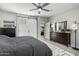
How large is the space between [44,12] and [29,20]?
290 mm

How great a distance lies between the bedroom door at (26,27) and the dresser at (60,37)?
0.38 m

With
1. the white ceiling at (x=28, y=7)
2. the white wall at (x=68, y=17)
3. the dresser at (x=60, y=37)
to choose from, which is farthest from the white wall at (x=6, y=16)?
the dresser at (x=60, y=37)

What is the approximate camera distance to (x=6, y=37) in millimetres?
1584

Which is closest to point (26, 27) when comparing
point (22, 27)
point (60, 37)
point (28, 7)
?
point (22, 27)

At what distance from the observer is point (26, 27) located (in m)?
1.66

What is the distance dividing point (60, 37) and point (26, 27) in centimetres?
69

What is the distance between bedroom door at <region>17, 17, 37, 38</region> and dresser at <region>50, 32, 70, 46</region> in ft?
1.24

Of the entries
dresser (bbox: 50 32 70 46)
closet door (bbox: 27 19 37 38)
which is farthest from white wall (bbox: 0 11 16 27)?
dresser (bbox: 50 32 70 46)

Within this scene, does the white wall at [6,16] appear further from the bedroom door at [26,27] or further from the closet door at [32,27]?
the closet door at [32,27]

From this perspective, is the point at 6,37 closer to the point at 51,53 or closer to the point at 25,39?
the point at 25,39

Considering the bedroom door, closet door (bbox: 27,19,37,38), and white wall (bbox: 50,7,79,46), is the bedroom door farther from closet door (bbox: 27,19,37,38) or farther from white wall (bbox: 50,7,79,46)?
white wall (bbox: 50,7,79,46)

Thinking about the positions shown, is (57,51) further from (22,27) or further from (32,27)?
(22,27)

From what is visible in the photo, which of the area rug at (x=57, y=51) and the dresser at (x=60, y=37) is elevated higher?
the dresser at (x=60, y=37)

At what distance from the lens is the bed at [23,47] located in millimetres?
1458
